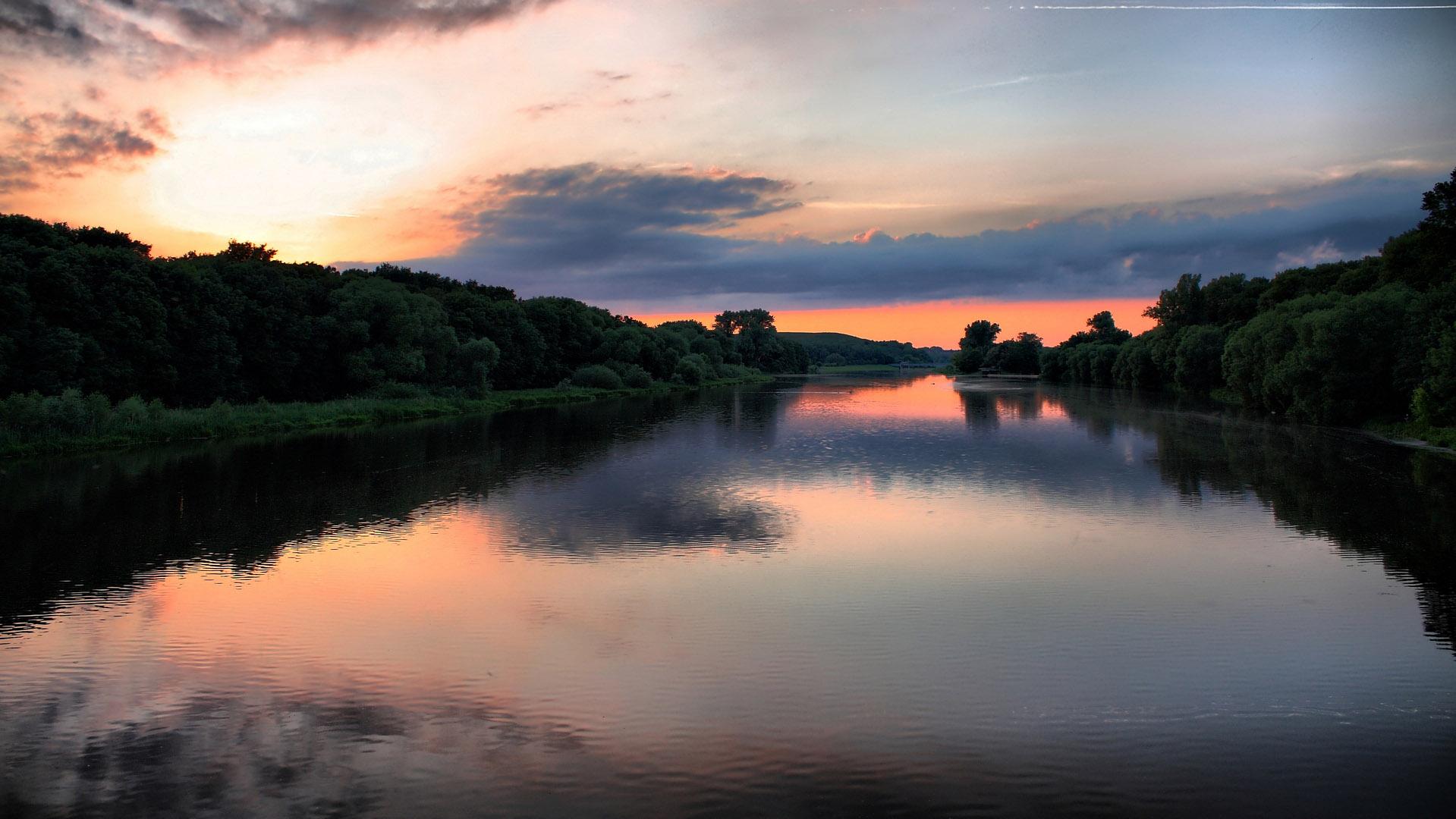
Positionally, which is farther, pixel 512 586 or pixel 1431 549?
pixel 1431 549

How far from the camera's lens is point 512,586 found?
12586 mm

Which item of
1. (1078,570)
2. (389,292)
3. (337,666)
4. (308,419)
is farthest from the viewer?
(389,292)

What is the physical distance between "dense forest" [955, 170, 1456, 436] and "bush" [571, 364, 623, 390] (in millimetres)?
48283

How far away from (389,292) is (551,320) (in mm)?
31460

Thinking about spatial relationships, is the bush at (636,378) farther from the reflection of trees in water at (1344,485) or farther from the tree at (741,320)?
the tree at (741,320)

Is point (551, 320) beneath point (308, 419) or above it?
above

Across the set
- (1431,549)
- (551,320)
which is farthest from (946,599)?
(551,320)

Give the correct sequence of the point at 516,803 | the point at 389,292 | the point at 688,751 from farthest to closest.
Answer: the point at 389,292 < the point at 688,751 < the point at 516,803

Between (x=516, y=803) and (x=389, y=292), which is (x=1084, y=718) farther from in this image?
(x=389, y=292)

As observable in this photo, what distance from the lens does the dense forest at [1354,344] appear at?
3509 cm

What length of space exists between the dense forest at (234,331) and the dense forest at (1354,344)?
47.5 meters

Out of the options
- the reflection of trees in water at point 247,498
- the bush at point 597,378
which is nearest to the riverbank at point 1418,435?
the reflection of trees in water at point 247,498

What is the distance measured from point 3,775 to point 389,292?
177 feet

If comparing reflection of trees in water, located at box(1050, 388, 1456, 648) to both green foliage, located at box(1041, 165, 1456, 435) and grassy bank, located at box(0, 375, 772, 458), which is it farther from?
grassy bank, located at box(0, 375, 772, 458)
